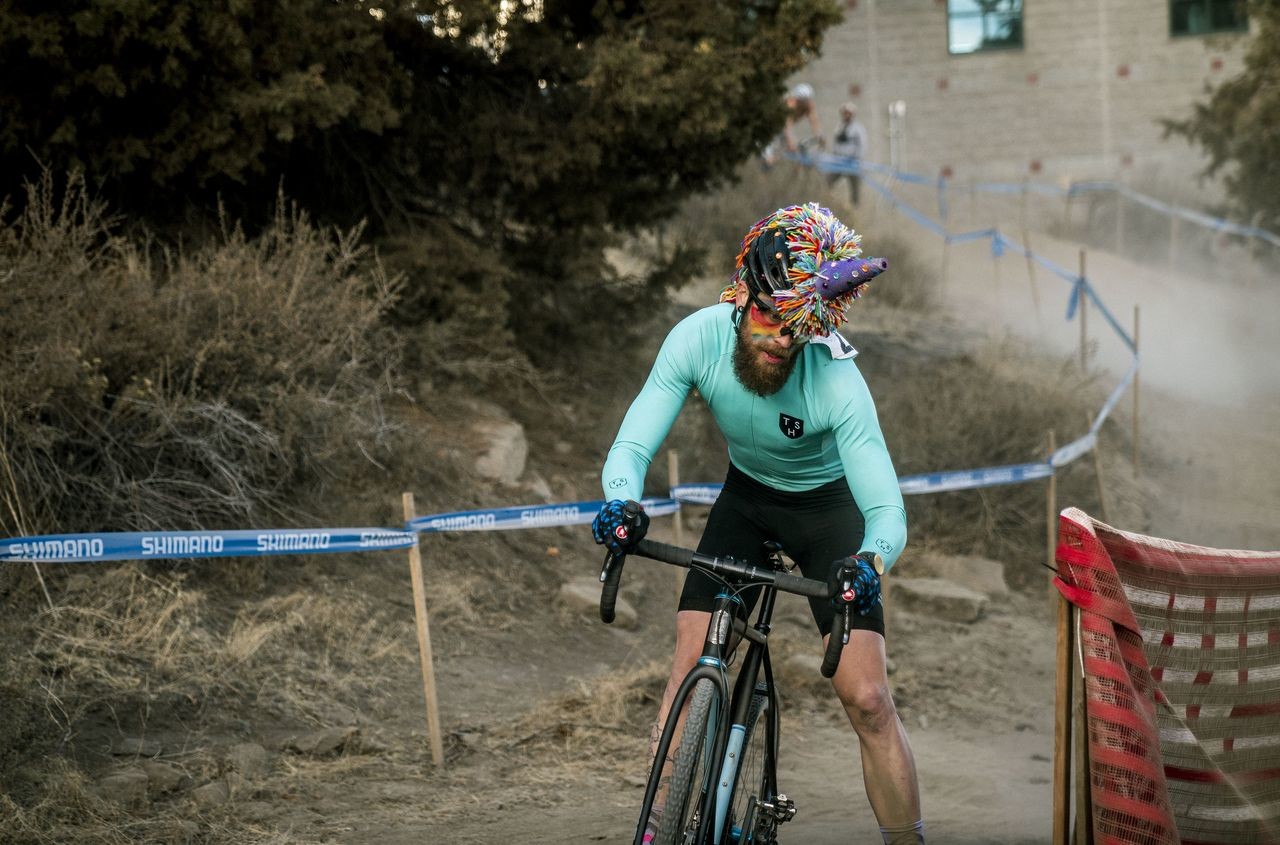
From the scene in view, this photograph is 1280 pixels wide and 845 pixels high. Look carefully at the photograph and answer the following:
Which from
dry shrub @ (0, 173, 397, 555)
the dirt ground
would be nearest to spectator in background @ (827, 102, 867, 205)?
the dirt ground

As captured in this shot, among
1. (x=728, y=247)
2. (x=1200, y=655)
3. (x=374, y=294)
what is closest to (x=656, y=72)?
(x=374, y=294)

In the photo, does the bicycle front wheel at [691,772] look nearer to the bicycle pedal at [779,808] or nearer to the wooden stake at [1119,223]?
the bicycle pedal at [779,808]

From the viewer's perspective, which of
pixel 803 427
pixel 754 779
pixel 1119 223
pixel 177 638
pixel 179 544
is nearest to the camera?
pixel 803 427

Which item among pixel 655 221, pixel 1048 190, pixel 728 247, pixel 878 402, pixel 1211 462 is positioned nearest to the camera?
pixel 655 221

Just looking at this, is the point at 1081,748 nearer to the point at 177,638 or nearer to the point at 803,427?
the point at 803,427

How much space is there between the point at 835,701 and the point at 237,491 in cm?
359

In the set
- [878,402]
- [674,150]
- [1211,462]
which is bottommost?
[1211,462]

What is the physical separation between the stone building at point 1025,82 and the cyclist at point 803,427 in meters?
24.3

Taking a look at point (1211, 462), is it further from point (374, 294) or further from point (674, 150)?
point (374, 294)

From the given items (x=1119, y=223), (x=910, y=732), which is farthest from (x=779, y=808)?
(x=1119, y=223)

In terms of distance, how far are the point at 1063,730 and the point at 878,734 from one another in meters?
0.54

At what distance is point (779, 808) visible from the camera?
4.16 metres

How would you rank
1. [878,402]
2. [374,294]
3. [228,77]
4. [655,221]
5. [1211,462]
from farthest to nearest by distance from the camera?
1. [1211,462]
2. [878,402]
3. [655,221]
4. [374,294]
5. [228,77]

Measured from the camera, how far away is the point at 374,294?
9.66 meters
